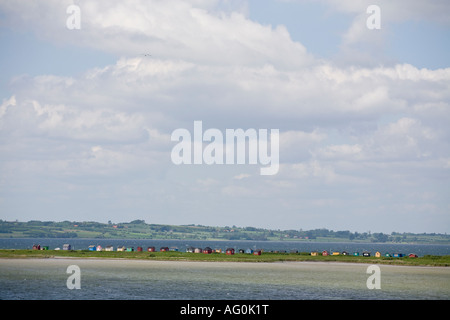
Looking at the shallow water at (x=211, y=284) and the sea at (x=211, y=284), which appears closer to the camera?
the sea at (x=211, y=284)

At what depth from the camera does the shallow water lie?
9344 cm

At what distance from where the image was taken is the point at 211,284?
10831 centimetres

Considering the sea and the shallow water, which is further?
the shallow water

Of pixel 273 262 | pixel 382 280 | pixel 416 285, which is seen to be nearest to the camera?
pixel 416 285

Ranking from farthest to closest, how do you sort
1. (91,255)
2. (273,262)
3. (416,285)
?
(91,255) → (273,262) → (416,285)

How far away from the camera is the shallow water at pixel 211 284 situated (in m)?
93.4
